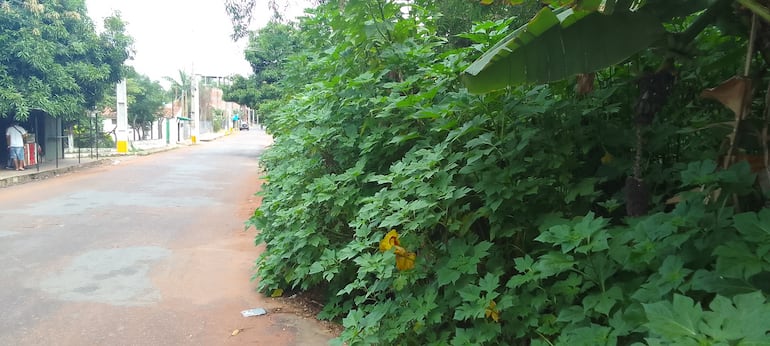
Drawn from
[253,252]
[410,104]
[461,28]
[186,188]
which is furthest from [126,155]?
[410,104]

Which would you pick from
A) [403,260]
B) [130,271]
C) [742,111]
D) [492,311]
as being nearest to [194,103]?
[130,271]

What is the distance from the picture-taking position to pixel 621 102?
9.83ft

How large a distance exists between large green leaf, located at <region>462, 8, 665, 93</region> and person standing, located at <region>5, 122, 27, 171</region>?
16.7 meters

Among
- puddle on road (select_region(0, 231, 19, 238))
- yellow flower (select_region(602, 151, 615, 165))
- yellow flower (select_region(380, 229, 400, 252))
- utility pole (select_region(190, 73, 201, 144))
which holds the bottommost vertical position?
puddle on road (select_region(0, 231, 19, 238))

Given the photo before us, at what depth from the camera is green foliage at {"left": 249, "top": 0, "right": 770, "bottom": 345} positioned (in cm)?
189

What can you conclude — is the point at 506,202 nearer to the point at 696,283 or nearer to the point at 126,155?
the point at 696,283

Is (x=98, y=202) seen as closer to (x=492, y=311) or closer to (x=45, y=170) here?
(x=45, y=170)

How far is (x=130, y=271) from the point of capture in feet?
19.5

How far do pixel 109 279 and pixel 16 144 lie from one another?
12456 mm

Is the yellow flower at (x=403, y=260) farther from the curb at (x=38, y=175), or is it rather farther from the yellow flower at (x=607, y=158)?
the curb at (x=38, y=175)

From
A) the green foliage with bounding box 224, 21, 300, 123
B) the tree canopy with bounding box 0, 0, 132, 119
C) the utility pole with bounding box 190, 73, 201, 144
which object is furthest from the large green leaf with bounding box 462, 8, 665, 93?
the utility pole with bounding box 190, 73, 201, 144

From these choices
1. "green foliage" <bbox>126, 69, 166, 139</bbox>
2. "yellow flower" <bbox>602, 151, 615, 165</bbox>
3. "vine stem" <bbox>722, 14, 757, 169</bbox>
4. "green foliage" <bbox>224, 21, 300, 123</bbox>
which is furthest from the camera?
"green foliage" <bbox>126, 69, 166, 139</bbox>

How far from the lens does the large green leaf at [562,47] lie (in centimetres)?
242

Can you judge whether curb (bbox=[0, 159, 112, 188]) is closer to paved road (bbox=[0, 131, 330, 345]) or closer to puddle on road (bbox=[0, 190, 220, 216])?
paved road (bbox=[0, 131, 330, 345])
